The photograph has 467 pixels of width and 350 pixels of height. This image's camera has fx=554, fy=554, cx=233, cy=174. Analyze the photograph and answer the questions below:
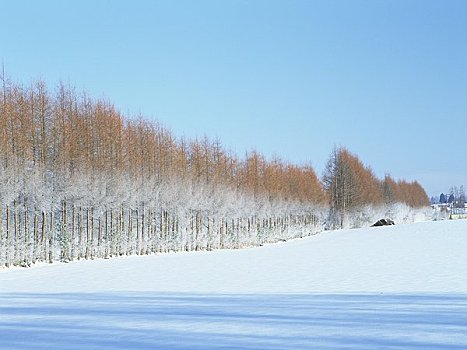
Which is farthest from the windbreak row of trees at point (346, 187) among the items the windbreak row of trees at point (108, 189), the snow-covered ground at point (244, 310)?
the snow-covered ground at point (244, 310)

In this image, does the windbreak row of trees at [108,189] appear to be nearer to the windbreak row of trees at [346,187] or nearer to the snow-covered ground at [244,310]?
the snow-covered ground at [244,310]

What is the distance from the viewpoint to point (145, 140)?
42.5 meters

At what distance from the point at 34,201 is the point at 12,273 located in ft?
20.4

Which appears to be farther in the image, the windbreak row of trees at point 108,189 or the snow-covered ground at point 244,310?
the windbreak row of trees at point 108,189

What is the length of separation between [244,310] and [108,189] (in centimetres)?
2508

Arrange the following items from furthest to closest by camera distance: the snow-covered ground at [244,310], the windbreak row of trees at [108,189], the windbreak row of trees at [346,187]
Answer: the windbreak row of trees at [346,187] < the windbreak row of trees at [108,189] < the snow-covered ground at [244,310]

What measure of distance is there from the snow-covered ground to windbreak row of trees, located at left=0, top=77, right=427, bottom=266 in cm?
928

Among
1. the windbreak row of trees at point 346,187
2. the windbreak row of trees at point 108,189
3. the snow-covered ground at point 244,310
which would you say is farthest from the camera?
the windbreak row of trees at point 346,187

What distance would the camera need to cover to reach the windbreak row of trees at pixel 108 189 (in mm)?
28148

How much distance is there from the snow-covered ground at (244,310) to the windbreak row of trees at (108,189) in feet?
30.5

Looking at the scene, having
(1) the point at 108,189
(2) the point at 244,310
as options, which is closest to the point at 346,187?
(1) the point at 108,189

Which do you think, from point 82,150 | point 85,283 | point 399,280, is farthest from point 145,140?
point 399,280

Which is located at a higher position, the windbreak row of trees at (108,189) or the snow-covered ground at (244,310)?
the windbreak row of trees at (108,189)

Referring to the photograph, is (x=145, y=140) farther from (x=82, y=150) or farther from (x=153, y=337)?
(x=153, y=337)
